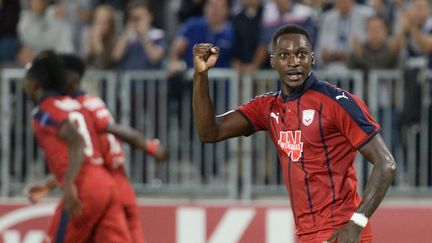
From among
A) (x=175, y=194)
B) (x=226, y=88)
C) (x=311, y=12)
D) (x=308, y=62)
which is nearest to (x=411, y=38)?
(x=311, y=12)

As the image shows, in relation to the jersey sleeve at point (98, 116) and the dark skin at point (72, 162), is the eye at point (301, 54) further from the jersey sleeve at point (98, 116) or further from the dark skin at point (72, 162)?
the jersey sleeve at point (98, 116)

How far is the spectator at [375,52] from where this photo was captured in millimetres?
11500

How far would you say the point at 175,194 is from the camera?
1226cm

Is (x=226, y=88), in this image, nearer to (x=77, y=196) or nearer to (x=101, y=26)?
(x=101, y=26)

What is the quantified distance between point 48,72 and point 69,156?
2.71ft

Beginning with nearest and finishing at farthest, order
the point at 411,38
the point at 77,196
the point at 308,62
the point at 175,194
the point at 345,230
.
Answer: the point at 345,230, the point at 308,62, the point at 77,196, the point at 411,38, the point at 175,194

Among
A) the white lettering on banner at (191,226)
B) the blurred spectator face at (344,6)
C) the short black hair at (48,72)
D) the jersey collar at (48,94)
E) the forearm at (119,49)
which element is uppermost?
the blurred spectator face at (344,6)

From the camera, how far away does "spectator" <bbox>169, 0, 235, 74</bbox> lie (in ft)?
39.4

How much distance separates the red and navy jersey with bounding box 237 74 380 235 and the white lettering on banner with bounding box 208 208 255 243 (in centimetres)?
490

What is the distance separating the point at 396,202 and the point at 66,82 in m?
4.31

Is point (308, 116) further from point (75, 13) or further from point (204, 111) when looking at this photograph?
point (75, 13)

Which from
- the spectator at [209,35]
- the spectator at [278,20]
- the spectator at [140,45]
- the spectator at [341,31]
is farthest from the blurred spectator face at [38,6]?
the spectator at [341,31]

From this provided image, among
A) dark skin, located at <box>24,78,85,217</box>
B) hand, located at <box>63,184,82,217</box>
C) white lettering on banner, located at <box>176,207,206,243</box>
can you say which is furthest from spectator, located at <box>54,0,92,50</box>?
hand, located at <box>63,184,82,217</box>

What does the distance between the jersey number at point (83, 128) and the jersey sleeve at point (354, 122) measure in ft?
10.3
